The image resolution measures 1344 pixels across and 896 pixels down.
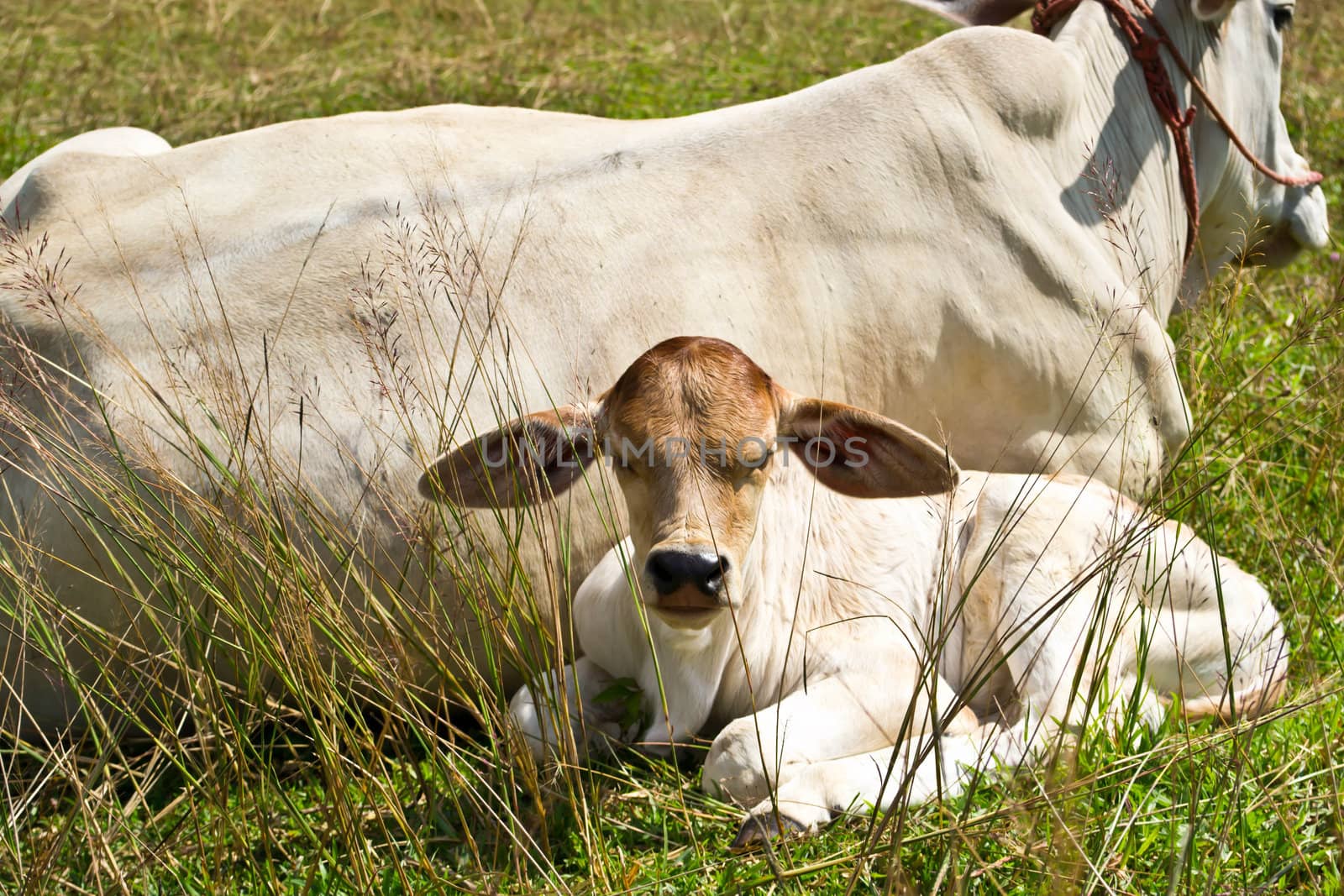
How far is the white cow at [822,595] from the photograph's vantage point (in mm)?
3387

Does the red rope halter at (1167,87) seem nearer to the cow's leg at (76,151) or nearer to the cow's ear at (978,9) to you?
the cow's ear at (978,9)

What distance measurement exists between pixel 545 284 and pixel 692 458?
0.98 meters

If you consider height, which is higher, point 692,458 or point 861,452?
point 692,458

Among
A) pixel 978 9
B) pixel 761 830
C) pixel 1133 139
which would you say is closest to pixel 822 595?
pixel 761 830

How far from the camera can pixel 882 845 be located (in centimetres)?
302

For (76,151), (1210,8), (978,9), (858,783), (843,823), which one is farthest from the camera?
(978,9)

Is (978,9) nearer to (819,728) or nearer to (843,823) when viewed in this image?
(819,728)

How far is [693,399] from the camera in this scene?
3496 mm

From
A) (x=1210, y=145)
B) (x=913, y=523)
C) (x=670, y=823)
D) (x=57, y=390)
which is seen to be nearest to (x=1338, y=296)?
(x=913, y=523)

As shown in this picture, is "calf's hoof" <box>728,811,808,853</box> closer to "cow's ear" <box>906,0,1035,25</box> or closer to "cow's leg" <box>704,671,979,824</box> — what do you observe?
"cow's leg" <box>704,671,979,824</box>

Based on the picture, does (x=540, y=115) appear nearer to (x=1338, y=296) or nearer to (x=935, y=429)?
(x=935, y=429)

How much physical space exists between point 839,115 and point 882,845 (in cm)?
252

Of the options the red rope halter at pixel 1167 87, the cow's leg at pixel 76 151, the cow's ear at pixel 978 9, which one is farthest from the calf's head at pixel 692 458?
the cow's ear at pixel 978 9

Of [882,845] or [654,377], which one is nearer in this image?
[882,845]
